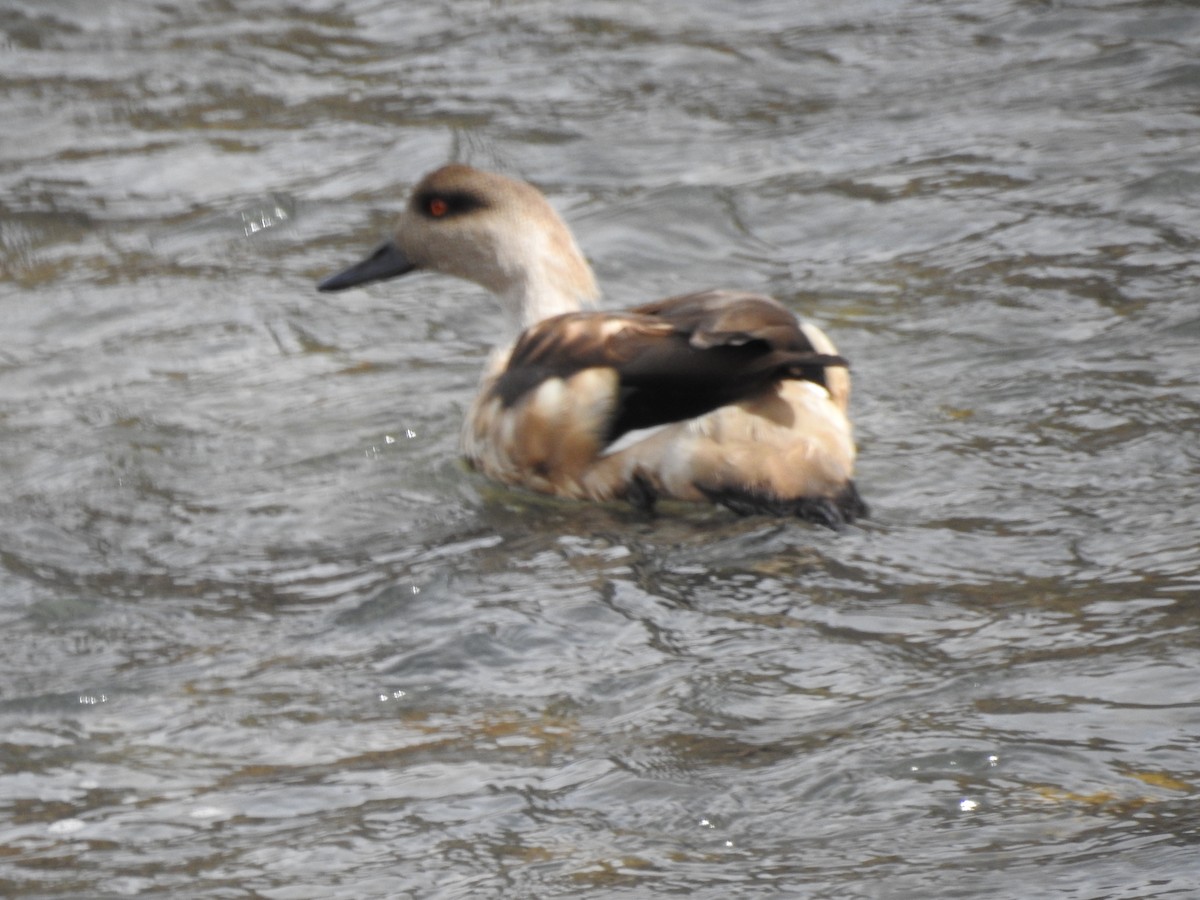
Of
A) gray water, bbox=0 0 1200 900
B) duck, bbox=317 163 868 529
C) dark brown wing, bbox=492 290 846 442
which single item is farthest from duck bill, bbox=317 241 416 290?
dark brown wing, bbox=492 290 846 442

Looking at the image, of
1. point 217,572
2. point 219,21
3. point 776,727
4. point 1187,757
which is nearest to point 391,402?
point 217,572

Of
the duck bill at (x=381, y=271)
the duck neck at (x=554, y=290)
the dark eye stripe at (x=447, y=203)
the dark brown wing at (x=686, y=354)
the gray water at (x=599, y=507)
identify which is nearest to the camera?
the gray water at (x=599, y=507)

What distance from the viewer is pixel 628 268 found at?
31.2ft

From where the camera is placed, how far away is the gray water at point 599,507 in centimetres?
453

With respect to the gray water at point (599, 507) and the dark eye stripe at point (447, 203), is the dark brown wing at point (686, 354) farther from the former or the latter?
the dark eye stripe at point (447, 203)

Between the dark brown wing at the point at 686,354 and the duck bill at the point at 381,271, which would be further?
the duck bill at the point at 381,271

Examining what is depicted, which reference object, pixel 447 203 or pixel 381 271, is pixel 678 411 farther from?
pixel 381 271

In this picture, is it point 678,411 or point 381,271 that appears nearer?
point 678,411

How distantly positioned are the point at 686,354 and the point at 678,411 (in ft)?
0.70

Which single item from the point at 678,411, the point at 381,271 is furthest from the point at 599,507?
the point at 381,271

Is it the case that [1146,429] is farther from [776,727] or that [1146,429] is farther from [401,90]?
[401,90]

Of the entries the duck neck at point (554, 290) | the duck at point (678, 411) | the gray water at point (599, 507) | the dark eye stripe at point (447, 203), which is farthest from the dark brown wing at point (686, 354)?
the dark eye stripe at point (447, 203)

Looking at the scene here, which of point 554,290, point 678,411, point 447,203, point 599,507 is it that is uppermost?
point 447,203

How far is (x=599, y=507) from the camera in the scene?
6.83m
